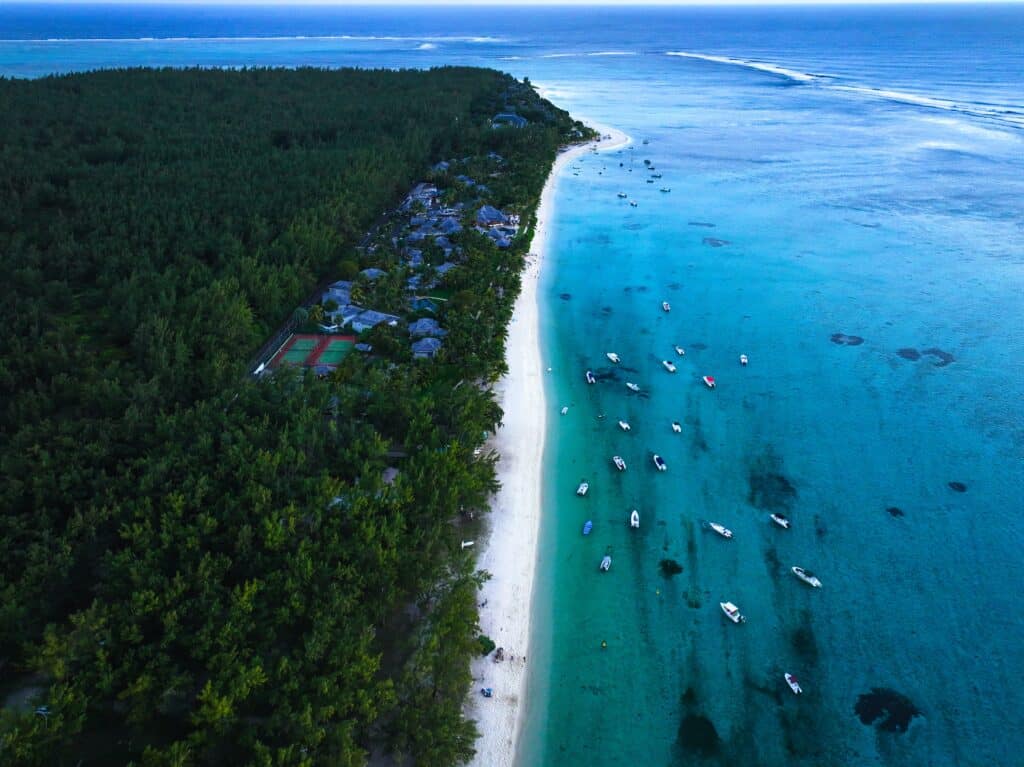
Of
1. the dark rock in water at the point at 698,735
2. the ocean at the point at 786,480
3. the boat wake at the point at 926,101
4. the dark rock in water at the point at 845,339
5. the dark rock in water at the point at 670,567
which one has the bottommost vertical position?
the boat wake at the point at 926,101

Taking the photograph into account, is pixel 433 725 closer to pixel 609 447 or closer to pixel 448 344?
pixel 609 447

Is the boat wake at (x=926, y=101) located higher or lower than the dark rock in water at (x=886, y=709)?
lower

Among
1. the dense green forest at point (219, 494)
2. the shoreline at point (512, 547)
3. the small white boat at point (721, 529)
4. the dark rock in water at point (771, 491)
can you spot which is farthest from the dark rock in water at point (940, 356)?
the dense green forest at point (219, 494)

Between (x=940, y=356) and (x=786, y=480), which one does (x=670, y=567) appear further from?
(x=940, y=356)

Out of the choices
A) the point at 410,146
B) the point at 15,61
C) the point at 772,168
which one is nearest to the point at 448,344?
A: the point at 410,146

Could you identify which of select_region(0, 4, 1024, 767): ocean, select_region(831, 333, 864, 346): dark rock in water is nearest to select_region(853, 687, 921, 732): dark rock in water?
select_region(0, 4, 1024, 767): ocean

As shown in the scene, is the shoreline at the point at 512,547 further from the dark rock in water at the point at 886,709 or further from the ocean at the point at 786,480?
the dark rock in water at the point at 886,709

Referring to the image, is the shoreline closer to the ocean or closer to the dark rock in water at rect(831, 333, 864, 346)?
the ocean

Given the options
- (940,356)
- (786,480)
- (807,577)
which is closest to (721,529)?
(807,577)
